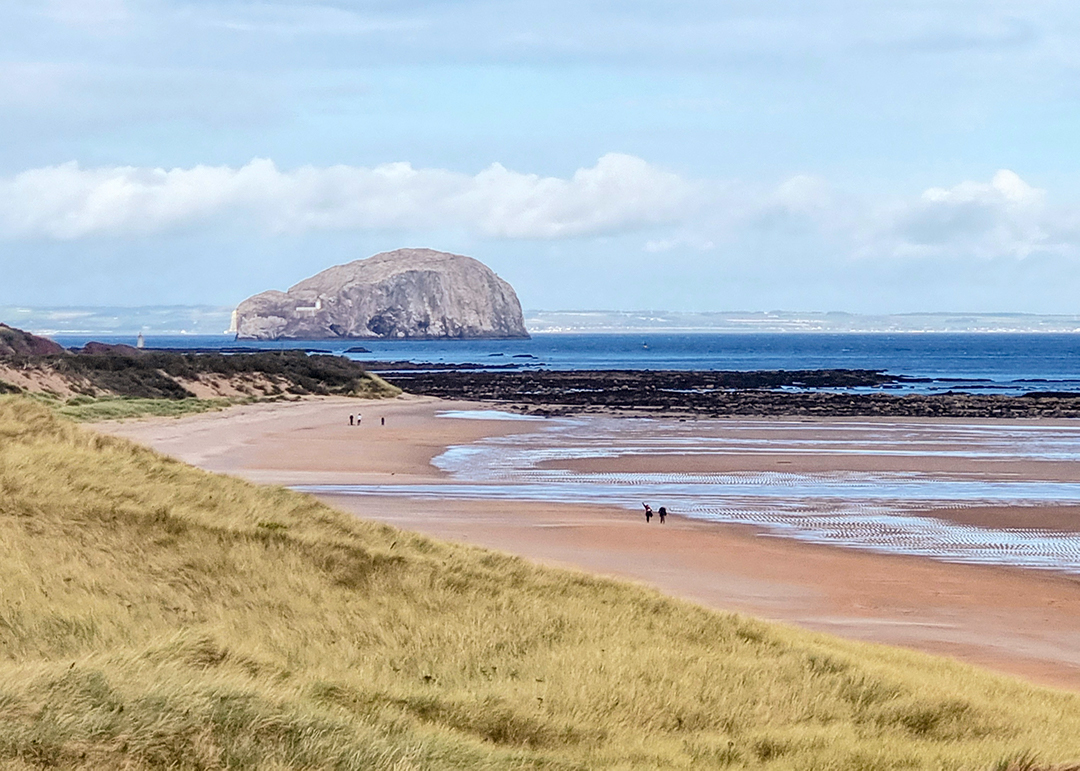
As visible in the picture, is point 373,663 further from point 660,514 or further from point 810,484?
point 810,484

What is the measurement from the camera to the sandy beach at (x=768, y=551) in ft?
47.2

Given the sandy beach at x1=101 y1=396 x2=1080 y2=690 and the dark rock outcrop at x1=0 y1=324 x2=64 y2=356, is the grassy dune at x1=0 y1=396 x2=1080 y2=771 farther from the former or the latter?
the dark rock outcrop at x1=0 y1=324 x2=64 y2=356

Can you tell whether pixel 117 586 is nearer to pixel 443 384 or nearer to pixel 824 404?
pixel 824 404

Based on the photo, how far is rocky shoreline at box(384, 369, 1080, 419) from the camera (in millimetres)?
58406

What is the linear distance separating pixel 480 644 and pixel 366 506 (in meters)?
14.8

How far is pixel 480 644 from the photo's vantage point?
388 inches

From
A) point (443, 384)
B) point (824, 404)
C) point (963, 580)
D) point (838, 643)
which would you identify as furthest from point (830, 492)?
point (443, 384)

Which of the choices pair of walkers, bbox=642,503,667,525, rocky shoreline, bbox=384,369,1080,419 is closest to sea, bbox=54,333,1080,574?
pair of walkers, bbox=642,503,667,525

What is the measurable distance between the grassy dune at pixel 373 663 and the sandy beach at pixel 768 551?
9.74 ft

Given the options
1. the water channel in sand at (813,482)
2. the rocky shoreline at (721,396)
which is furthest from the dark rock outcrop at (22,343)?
the water channel in sand at (813,482)

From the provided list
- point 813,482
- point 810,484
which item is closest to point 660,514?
point 810,484

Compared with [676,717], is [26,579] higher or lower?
higher

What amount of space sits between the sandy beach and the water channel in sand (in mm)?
644

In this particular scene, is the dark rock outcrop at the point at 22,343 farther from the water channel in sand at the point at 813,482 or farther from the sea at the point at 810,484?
the water channel in sand at the point at 813,482
